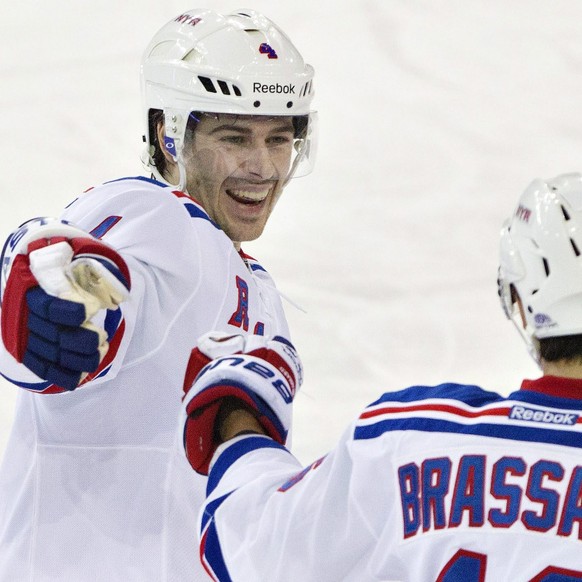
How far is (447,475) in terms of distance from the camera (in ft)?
6.63

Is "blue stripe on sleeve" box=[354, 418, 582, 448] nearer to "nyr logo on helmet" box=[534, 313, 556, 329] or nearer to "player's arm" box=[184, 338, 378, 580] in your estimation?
"player's arm" box=[184, 338, 378, 580]

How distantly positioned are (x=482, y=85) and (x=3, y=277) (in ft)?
14.9

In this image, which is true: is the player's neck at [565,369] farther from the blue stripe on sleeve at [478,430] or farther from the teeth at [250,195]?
the teeth at [250,195]

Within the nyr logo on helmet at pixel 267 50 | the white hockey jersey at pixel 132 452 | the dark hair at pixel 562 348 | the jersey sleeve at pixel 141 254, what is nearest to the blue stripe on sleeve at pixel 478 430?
the dark hair at pixel 562 348

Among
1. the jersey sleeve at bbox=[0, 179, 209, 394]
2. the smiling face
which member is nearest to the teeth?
the smiling face

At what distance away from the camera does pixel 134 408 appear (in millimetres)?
2887

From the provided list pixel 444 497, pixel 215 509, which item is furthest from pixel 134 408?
pixel 444 497

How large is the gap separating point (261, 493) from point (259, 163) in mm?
1462

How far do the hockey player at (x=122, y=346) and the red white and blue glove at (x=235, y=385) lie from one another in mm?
60

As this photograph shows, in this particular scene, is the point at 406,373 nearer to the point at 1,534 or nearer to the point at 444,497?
the point at 1,534

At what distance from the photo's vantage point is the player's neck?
203 cm

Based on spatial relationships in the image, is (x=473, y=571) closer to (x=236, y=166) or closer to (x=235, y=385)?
(x=235, y=385)

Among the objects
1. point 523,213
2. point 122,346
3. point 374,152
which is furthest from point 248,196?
point 374,152

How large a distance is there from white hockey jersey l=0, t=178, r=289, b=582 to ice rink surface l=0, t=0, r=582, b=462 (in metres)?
1.37
